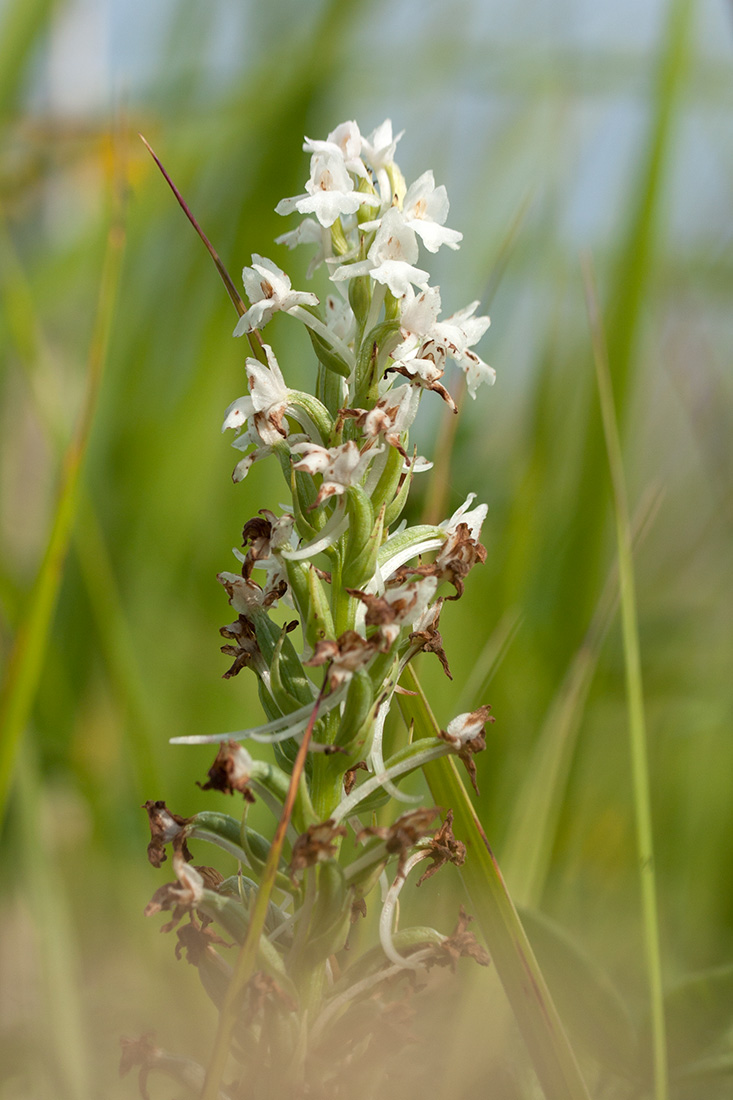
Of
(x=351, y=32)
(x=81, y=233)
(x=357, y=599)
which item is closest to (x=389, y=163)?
(x=357, y=599)

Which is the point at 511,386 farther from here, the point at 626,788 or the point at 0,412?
the point at 0,412

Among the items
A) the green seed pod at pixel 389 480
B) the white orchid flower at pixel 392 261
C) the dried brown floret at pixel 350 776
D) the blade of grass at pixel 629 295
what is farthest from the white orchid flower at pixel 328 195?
the blade of grass at pixel 629 295

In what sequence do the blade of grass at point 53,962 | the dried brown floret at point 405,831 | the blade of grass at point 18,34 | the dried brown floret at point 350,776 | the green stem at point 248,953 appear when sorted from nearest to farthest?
the green stem at point 248,953, the dried brown floret at point 405,831, the dried brown floret at point 350,776, the blade of grass at point 53,962, the blade of grass at point 18,34

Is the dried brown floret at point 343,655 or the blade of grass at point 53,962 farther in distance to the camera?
the blade of grass at point 53,962

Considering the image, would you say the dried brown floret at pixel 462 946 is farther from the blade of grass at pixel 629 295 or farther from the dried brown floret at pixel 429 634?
the blade of grass at pixel 629 295

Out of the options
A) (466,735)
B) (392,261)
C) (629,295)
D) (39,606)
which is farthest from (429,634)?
(629,295)

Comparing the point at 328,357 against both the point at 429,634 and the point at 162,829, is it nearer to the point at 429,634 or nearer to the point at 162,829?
the point at 429,634

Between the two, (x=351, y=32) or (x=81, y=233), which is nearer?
(x=351, y=32)
